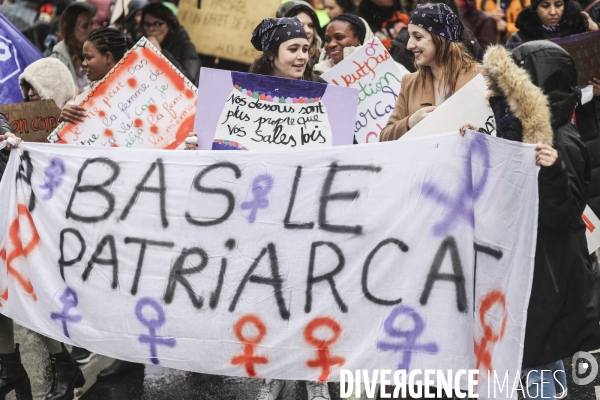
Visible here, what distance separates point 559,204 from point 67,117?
2929mm

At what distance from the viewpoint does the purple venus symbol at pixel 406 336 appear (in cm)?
377

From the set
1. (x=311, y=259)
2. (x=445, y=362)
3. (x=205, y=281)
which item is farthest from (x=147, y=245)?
(x=445, y=362)

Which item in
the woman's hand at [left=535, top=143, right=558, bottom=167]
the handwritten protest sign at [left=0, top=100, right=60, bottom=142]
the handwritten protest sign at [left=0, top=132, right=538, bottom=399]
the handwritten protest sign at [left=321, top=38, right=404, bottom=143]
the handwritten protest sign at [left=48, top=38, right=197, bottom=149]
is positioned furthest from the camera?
the handwritten protest sign at [left=321, top=38, right=404, bottom=143]

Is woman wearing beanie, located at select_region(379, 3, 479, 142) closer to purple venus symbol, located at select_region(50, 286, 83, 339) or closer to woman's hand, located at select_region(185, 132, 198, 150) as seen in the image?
woman's hand, located at select_region(185, 132, 198, 150)

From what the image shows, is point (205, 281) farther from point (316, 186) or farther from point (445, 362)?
point (445, 362)

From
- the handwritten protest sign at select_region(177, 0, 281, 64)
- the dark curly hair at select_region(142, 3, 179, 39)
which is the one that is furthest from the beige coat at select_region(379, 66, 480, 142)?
the handwritten protest sign at select_region(177, 0, 281, 64)

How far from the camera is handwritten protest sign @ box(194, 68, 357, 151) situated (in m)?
4.50

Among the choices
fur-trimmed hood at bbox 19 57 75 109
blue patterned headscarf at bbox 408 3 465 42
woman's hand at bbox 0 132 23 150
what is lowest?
woman's hand at bbox 0 132 23 150

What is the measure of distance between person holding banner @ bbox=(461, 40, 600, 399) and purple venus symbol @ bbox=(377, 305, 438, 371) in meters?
0.45

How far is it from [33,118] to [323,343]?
2.32m

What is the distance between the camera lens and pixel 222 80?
179 inches

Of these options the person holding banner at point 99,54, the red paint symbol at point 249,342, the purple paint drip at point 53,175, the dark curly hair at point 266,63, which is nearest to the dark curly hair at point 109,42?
the person holding banner at point 99,54

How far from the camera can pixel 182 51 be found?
6.98 metres

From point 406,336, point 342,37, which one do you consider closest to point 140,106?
point 342,37
